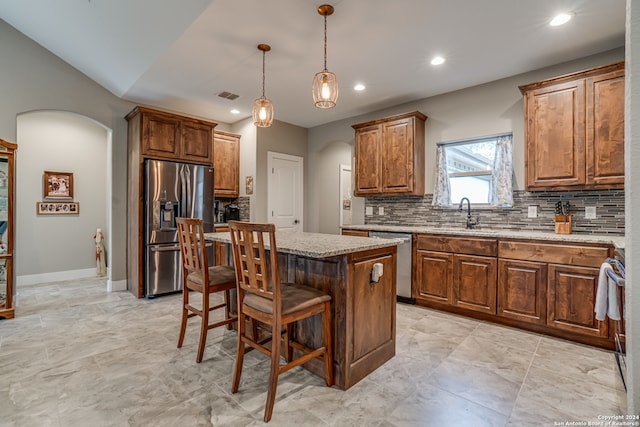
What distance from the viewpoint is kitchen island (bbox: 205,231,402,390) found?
1968 mm

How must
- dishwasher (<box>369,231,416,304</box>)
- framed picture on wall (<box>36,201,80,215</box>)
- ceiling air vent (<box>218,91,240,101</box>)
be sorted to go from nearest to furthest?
1. dishwasher (<box>369,231,416,304</box>)
2. ceiling air vent (<box>218,91,240,101</box>)
3. framed picture on wall (<box>36,201,80,215</box>)

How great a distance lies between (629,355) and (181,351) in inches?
109

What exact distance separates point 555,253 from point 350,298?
207 centimetres

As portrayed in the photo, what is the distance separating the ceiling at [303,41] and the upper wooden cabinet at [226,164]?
3.27 ft

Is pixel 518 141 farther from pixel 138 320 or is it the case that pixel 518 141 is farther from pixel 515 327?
pixel 138 320

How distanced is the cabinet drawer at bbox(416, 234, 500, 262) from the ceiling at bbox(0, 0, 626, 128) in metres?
1.89

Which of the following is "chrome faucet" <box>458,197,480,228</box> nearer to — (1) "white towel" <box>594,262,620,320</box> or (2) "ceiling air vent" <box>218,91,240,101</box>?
(1) "white towel" <box>594,262,620,320</box>

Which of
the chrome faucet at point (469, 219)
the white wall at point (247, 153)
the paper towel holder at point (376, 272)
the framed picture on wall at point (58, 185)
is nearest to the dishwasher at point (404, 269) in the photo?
the chrome faucet at point (469, 219)

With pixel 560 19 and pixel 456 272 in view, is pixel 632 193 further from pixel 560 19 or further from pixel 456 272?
pixel 456 272

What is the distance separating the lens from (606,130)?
274 centimetres

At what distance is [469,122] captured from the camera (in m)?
3.87

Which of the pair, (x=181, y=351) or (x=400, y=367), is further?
(x=181, y=351)

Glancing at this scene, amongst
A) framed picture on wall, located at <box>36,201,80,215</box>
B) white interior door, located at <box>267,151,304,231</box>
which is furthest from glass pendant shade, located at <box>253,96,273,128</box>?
framed picture on wall, located at <box>36,201,80,215</box>

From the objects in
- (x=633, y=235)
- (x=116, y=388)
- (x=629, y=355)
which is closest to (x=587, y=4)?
(x=633, y=235)
